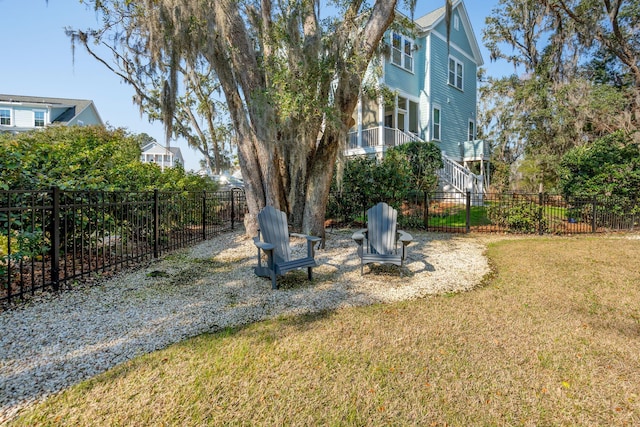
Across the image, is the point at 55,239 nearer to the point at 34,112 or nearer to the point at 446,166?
the point at 446,166

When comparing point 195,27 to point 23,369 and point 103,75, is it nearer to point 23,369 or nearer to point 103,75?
point 23,369

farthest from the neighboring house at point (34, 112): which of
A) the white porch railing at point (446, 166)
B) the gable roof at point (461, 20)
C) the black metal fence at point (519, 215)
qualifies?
the gable roof at point (461, 20)

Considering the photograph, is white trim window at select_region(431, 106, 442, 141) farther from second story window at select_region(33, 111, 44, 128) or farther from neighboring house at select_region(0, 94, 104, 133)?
second story window at select_region(33, 111, 44, 128)

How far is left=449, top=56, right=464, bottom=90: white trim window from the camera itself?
17.9 meters

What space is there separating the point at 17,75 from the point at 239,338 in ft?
40.8

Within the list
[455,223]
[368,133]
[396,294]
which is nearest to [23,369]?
[396,294]

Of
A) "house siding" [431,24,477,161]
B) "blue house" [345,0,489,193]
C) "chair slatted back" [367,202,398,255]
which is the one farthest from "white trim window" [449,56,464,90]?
"chair slatted back" [367,202,398,255]

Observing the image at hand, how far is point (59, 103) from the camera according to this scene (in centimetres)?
2458

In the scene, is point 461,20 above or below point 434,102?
above

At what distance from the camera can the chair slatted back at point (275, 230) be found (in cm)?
479

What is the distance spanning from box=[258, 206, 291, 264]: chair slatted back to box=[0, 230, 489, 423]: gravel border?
406 mm

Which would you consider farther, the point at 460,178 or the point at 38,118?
the point at 38,118

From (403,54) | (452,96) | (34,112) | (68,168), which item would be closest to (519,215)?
(403,54)

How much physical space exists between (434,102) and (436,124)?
110 centimetres
